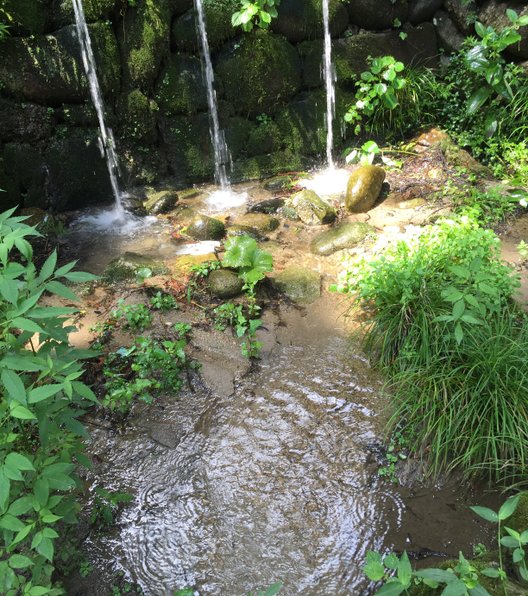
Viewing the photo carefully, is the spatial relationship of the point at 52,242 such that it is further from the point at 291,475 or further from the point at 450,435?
the point at 450,435

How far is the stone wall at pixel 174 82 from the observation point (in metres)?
5.97

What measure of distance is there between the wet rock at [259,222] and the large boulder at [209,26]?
2363 millimetres

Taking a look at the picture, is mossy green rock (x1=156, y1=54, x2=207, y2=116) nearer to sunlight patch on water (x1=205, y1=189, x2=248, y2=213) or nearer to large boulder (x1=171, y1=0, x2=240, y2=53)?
large boulder (x1=171, y1=0, x2=240, y2=53)

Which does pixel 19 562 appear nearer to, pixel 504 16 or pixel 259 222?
pixel 259 222

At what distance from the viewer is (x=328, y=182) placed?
6840mm

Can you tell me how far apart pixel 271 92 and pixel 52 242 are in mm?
3542

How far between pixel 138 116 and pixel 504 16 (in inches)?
194

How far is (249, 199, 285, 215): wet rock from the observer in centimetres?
627

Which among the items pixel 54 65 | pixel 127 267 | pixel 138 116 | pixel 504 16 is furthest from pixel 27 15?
pixel 504 16

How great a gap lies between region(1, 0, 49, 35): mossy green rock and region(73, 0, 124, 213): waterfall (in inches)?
13.9

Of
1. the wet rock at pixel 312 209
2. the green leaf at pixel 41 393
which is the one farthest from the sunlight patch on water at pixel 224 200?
the green leaf at pixel 41 393

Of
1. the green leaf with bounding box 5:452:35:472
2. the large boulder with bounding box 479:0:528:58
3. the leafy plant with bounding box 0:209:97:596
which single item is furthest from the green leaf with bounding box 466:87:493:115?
the green leaf with bounding box 5:452:35:472

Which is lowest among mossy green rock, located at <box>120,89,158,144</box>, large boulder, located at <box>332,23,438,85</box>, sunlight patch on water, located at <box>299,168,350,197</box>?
sunlight patch on water, located at <box>299,168,350,197</box>

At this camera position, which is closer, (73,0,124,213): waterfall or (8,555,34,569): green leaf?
(8,555,34,569): green leaf
